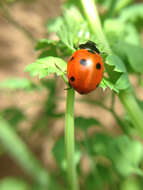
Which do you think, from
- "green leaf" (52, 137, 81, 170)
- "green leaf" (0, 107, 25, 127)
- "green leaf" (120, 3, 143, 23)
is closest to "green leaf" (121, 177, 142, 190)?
"green leaf" (52, 137, 81, 170)

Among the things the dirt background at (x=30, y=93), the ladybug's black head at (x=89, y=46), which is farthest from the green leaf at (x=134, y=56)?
the dirt background at (x=30, y=93)

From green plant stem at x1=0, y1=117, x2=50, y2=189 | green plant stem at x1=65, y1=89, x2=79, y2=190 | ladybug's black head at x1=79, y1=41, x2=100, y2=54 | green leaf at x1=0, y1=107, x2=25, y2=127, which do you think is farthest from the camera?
green leaf at x1=0, y1=107, x2=25, y2=127

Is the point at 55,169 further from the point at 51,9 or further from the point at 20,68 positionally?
the point at 51,9

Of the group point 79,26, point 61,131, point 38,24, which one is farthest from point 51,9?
point 79,26

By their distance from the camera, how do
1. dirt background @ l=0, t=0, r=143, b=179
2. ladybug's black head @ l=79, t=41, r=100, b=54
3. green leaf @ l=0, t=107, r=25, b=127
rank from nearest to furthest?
ladybug's black head @ l=79, t=41, r=100, b=54, green leaf @ l=0, t=107, r=25, b=127, dirt background @ l=0, t=0, r=143, b=179

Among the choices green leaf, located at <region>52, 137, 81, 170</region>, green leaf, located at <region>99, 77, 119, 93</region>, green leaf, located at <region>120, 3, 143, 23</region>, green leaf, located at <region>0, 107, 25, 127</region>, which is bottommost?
green leaf, located at <region>52, 137, 81, 170</region>

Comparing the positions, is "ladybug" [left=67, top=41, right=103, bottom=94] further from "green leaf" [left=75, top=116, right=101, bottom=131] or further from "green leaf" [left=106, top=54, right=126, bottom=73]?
"green leaf" [left=75, top=116, right=101, bottom=131]

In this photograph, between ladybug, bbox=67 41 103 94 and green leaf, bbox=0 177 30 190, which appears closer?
ladybug, bbox=67 41 103 94
